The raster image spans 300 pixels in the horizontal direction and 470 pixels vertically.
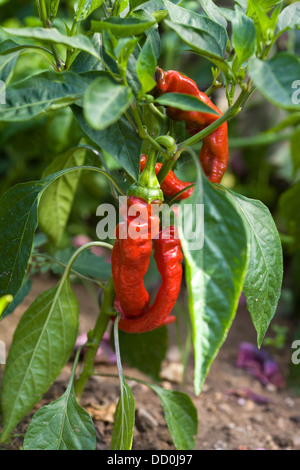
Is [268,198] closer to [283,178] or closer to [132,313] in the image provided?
[283,178]

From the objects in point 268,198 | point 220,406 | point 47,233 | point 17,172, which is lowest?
point 268,198

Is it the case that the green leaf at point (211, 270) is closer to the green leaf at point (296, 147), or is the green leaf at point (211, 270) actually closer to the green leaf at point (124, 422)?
the green leaf at point (124, 422)

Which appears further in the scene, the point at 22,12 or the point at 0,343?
the point at 22,12

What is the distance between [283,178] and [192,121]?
167cm

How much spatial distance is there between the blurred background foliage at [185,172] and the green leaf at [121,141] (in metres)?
0.43

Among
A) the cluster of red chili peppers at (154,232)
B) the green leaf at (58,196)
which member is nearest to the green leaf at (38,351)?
the cluster of red chili peppers at (154,232)

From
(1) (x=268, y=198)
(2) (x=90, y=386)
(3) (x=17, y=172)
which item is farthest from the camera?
(1) (x=268, y=198)

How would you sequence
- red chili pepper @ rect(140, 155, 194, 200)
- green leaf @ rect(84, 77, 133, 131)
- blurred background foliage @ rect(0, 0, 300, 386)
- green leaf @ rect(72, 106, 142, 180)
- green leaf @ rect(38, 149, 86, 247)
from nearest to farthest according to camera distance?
green leaf @ rect(84, 77, 133, 131) < green leaf @ rect(72, 106, 142, 180) < red chili pepper @ rect(140, 155, 194, 200) < green leaf @ rect(38, 149, 86, 247) < blurred background foliage @ rect(0, 0, 300, 386)

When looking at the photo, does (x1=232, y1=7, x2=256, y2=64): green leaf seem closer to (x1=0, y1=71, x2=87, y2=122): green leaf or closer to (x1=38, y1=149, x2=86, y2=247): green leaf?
(x1=0, y1=71, x2=87, y2=122): green leaf

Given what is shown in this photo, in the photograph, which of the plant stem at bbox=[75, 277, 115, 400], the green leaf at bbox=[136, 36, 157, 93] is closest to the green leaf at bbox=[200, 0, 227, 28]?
the green leaf at bbox=[136, 36, 157, 93]

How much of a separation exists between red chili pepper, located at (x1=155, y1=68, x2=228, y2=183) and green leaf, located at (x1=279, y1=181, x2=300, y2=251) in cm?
75

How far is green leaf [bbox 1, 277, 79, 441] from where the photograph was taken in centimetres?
93

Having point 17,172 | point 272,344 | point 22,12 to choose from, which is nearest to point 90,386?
point 272,344

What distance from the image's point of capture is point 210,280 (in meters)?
0.65
